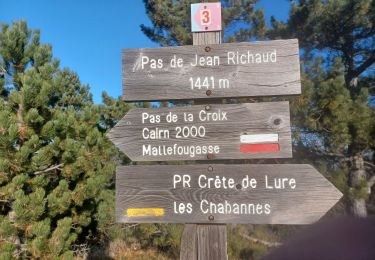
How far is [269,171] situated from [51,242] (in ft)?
9.20

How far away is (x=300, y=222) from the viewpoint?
6.76 feet

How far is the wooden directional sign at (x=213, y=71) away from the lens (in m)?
2.23

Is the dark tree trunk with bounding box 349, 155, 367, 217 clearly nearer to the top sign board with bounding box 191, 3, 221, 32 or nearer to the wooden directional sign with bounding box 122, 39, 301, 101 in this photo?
the wooden directional sign with bounding box 122, 39, 301, 101

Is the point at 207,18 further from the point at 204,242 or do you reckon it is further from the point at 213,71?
the point at 204,242

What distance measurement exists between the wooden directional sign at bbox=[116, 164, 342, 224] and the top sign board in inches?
33.7

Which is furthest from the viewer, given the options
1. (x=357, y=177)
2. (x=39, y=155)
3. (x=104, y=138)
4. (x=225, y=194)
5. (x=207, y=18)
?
(x=357, y=177)

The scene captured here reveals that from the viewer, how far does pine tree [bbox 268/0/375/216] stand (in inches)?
243

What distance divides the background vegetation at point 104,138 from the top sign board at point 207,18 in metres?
1.35

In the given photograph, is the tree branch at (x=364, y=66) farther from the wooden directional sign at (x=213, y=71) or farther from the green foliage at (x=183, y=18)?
the wooden directional sign at (x=213, y=71)

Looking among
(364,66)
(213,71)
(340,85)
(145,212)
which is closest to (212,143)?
(213,71)

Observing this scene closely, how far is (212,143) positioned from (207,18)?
791mm

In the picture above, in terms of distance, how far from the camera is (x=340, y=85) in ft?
20.7

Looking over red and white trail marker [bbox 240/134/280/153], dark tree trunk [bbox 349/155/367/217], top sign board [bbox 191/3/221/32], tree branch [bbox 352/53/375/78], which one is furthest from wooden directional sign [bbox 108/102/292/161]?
tree branch [bbox 352/53/375/78]

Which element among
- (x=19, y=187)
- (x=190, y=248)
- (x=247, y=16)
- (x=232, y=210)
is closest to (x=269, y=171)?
(x=232, y=210)
